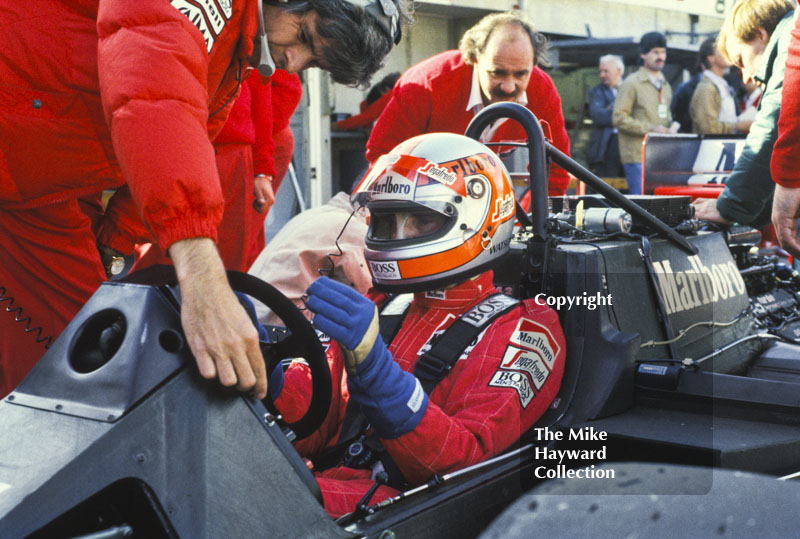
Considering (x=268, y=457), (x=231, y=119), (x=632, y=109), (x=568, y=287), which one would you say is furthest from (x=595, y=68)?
(x=268, y=457)

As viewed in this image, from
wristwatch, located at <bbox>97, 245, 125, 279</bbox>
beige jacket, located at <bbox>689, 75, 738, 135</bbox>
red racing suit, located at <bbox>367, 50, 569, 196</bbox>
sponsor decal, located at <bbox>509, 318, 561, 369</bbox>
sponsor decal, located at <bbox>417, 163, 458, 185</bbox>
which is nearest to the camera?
sponsor decal, located at <bbox>509, 318, 561, 369</bbox>

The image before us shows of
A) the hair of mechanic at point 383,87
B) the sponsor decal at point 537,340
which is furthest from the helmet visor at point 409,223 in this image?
the hair of mechanic at point 383,87

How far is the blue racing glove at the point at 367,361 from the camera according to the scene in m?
1.74

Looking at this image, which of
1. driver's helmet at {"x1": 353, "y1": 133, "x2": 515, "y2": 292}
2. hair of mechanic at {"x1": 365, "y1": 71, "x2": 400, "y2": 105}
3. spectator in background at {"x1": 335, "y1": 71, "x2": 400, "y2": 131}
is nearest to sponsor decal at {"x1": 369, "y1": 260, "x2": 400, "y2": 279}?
driver's helmet at {"x1": 353, "y1": 133, "x2": 515, "y2": 292}

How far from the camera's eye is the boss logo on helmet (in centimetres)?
228

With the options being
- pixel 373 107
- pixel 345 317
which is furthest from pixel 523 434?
pixel 373 107

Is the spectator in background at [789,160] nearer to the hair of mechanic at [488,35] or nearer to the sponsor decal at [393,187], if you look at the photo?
the sponsor decal at [393,187]

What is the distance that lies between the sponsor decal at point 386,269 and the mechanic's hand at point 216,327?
783 millimetres

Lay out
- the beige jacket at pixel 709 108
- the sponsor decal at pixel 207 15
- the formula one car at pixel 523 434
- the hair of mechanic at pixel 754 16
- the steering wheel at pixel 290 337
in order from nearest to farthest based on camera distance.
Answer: the formula one car at pixel 523 434 → the steering wheel at pixel 290 337 → the sponsor decal at pixel 207 15 → the hair of mechanic at pixel 754 16 → the beige jacket at pixel 709 108

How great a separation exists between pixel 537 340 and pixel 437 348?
0.26m

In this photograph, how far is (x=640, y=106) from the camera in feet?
25.7

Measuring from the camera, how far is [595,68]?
11023 mm

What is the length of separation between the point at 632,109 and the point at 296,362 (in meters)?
6.21

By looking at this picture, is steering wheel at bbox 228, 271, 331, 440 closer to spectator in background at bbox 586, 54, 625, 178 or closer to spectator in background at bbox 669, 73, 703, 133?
spectator in background at bbox 586, 54, 625, 178
